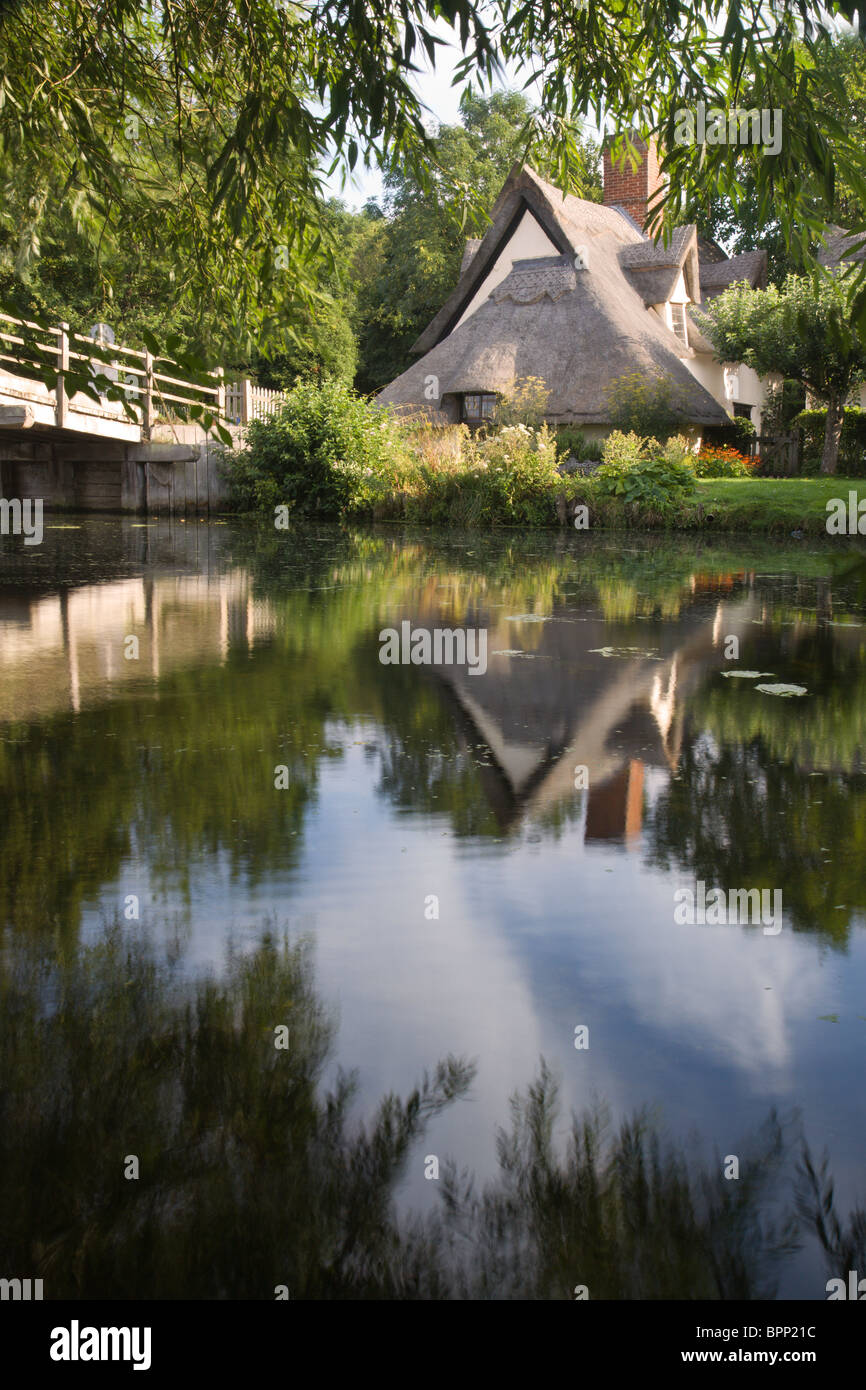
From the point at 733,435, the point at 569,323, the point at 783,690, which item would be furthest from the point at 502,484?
the point at 783,690

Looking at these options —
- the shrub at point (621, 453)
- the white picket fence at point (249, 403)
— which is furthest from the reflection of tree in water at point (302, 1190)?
the white picket fence at point (249, 403)

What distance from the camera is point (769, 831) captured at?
4473 mm

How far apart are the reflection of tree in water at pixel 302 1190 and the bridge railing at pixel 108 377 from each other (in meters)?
1.65

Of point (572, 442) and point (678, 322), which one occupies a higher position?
point (678, 322)

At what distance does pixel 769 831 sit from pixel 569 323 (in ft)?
98.1

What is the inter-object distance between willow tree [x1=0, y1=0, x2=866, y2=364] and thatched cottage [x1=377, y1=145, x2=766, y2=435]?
22952mm

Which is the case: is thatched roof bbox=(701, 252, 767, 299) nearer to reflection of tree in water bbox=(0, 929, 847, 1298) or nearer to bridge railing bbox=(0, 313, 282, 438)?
bridge railing bbox=(0, 313, 282, 438)

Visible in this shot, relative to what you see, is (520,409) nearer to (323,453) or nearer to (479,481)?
(479,481)

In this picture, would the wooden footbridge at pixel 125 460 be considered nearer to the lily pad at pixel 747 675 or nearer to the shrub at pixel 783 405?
the shrub at pixel 783 405

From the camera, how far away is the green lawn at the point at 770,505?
20656mm
